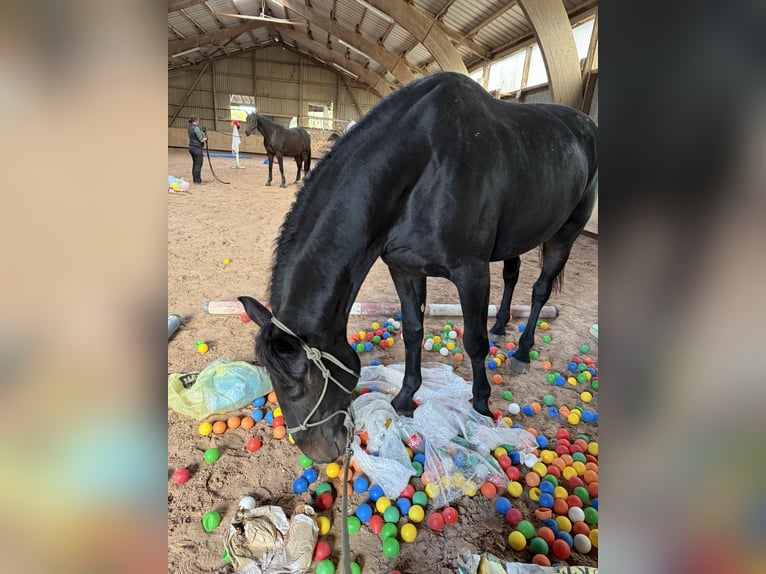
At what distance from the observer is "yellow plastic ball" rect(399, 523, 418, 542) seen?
1.73m

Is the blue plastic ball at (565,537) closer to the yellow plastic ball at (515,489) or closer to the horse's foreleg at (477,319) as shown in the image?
the yellow plastic ball at (515,489)

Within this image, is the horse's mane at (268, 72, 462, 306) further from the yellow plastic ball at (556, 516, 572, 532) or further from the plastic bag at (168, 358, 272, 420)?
the yellow plastic ball at (556, 516, 572, 532)

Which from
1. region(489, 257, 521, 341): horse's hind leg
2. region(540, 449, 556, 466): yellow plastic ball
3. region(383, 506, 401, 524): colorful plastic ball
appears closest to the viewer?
region(383, 506, 401, 524): colorful plastic ball

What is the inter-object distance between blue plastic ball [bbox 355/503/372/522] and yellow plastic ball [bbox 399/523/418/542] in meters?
0.16

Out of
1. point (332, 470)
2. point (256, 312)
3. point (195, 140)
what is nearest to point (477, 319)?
point (332, 470)

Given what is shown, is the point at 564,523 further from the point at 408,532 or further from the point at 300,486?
the point at 300,486

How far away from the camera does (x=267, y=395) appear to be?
105 inches

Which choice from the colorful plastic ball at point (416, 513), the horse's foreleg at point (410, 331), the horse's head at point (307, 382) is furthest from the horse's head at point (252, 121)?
the colorful plastic ball at point (416, 513)

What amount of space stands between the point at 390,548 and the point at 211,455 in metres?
1.04

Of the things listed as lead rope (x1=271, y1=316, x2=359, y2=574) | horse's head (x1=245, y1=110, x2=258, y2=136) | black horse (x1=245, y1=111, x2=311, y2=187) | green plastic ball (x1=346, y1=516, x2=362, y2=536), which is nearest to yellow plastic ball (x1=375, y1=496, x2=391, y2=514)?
green plastic ball (x1=346, y1=516, x2=362, y2=536)

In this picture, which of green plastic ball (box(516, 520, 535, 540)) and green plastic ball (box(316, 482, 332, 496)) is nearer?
green plastic ball (box(516, 520, 535, 540))

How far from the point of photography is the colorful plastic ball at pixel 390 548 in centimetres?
165

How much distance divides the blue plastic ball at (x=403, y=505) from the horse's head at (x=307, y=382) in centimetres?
43
